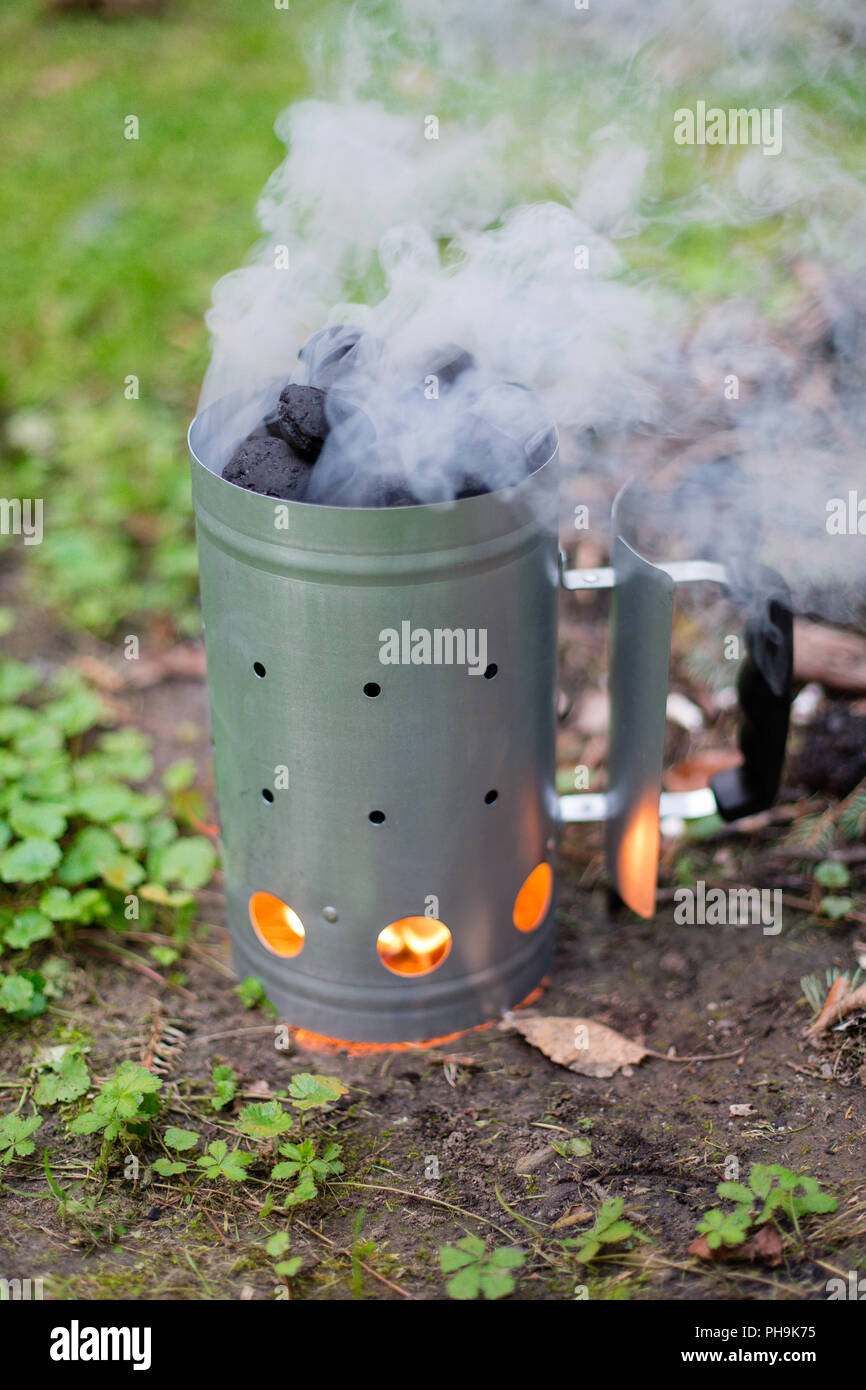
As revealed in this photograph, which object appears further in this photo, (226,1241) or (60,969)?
(60,969)

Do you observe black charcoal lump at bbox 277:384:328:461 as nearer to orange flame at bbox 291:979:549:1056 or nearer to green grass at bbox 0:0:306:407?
orange flame at bbox 291:979:549:1056

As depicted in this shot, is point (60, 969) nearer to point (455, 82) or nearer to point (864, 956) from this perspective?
point (864, 956)

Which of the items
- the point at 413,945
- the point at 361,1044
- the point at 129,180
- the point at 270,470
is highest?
the point at 129,180

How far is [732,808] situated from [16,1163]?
1377mm

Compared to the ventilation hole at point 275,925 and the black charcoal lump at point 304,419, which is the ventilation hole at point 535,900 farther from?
the black charcoal lump at point 304,419

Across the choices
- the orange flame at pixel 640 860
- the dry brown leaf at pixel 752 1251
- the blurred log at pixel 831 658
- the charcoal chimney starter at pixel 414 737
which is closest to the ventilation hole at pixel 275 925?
the charcoal chimney starter at pixel 414 737

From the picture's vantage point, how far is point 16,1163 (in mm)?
2086

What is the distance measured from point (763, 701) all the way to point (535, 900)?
559mm

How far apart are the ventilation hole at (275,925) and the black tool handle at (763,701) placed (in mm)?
820

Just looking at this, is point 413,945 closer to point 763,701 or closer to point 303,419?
point 763,701

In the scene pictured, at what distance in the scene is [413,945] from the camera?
2344 millimetres

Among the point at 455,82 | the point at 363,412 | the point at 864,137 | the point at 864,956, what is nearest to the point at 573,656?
the point at 864,956

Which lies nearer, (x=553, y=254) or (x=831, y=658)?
(x=553, y=254)

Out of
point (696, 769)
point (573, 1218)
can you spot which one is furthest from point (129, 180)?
point (573, 1218)
